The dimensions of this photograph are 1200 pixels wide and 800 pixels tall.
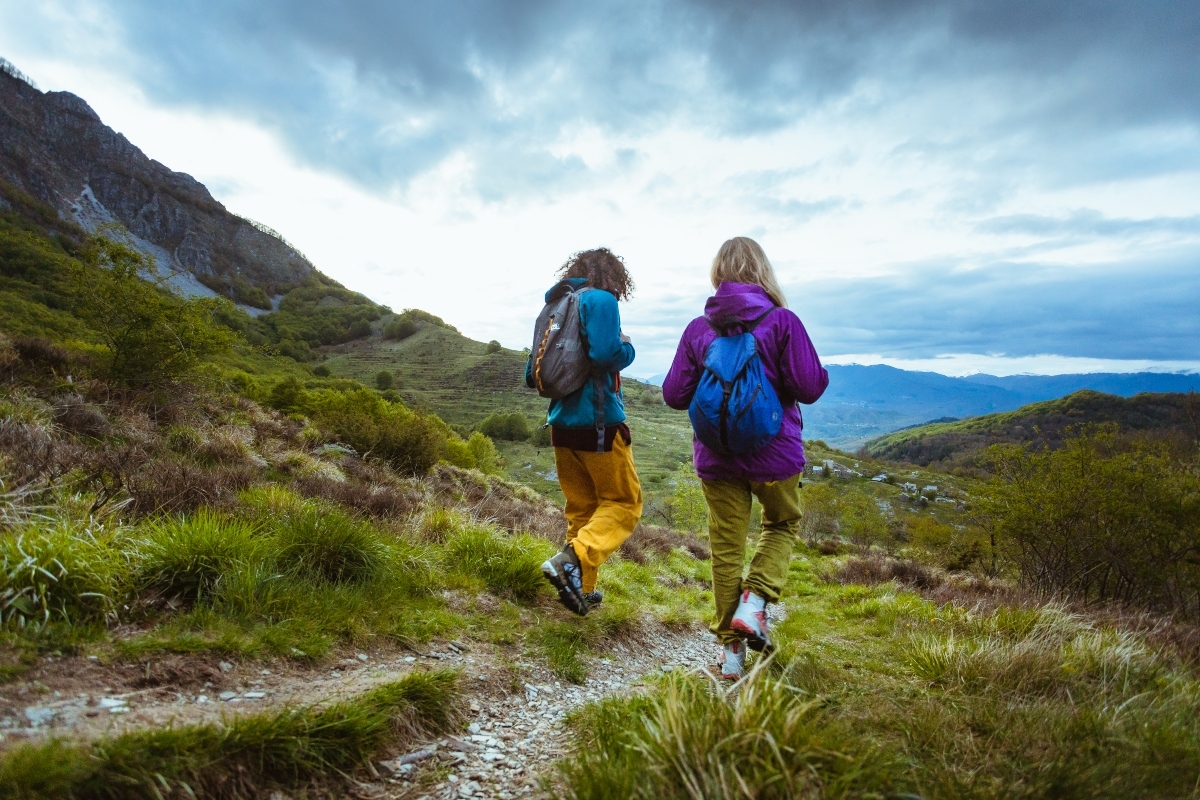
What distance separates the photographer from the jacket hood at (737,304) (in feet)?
11.9

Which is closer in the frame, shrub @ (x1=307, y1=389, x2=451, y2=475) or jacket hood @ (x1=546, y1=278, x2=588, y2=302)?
jacket hood @ (x1=546, y1=278, x2=588, y2=302)

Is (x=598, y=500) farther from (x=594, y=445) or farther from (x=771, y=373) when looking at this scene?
(x=771, y=373)

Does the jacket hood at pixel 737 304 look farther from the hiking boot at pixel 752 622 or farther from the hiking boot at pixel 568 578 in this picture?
the hiking boot at pixel 568 578

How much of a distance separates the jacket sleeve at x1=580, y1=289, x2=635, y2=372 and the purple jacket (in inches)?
23.3

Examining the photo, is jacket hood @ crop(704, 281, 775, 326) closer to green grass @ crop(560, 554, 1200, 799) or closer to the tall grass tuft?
green grass @ crop(560, 554, 1200, 799)

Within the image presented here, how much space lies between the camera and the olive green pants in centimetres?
369

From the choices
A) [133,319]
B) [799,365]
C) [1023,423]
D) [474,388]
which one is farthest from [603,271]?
[1023,423]

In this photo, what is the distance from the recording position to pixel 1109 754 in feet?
5.87

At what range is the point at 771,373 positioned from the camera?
357 cm

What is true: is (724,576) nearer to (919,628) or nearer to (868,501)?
(919,628)

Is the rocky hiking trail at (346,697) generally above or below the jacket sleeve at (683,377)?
below

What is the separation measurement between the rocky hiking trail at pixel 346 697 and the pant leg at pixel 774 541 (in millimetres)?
1136

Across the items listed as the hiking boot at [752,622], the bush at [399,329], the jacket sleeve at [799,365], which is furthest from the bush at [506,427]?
the jacket sleeve at [799,365]

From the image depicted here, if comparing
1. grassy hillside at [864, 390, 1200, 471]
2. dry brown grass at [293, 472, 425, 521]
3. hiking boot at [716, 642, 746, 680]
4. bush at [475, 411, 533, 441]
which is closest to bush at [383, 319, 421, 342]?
bush at [475, 411, 533, 441]
